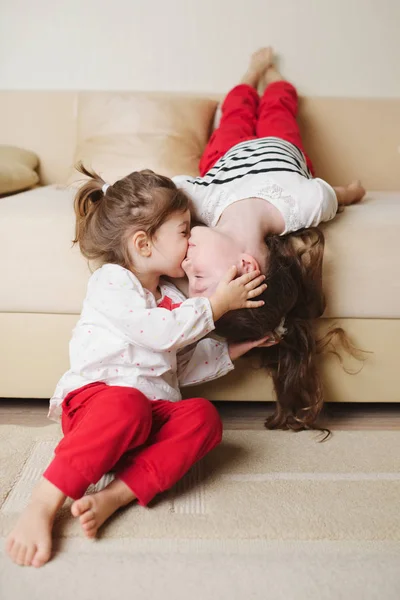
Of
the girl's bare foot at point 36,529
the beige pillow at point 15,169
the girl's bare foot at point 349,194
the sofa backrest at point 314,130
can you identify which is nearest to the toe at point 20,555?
the girl's bare foot at point 36,529

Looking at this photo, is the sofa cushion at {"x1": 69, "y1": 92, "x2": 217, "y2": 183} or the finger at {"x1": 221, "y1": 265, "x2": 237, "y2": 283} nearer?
the finger at {"x1": 221, "y1": 265, "x2": 237, "y2": 283}

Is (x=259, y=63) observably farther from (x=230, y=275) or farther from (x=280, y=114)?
(x=230, y=275)

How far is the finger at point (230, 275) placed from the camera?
108cm

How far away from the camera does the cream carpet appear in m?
0.79

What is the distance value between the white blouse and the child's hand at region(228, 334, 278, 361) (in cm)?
15

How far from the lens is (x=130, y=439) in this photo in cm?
93

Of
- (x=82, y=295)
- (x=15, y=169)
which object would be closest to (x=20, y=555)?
(x=82, y=295)

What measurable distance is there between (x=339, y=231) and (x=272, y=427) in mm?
477

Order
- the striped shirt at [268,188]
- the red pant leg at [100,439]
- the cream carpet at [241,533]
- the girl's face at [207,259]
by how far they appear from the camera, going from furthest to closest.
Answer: the striped shirt at [268,188] < the girl's face at [207,259] < the red pant leg at [100,439] < the cream carpet at [241,533]

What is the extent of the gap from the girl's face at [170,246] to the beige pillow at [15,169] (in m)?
0.58

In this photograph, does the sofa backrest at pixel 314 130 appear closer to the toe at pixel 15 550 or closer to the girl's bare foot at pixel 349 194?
the girl's bare foot at pixel 349 194

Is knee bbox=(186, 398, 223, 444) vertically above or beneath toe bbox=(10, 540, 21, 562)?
above

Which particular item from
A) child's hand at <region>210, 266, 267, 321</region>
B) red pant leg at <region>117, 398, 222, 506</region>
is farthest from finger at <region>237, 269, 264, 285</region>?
red pant leg at <region>117, 398, 222, 506</region>

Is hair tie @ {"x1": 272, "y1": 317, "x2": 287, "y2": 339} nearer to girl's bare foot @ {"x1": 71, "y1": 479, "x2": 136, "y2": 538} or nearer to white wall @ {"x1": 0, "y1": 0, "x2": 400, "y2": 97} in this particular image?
girl's bare foot @ {"x1": 71, "y1": 479, "x2": 136, "y2": 538}
